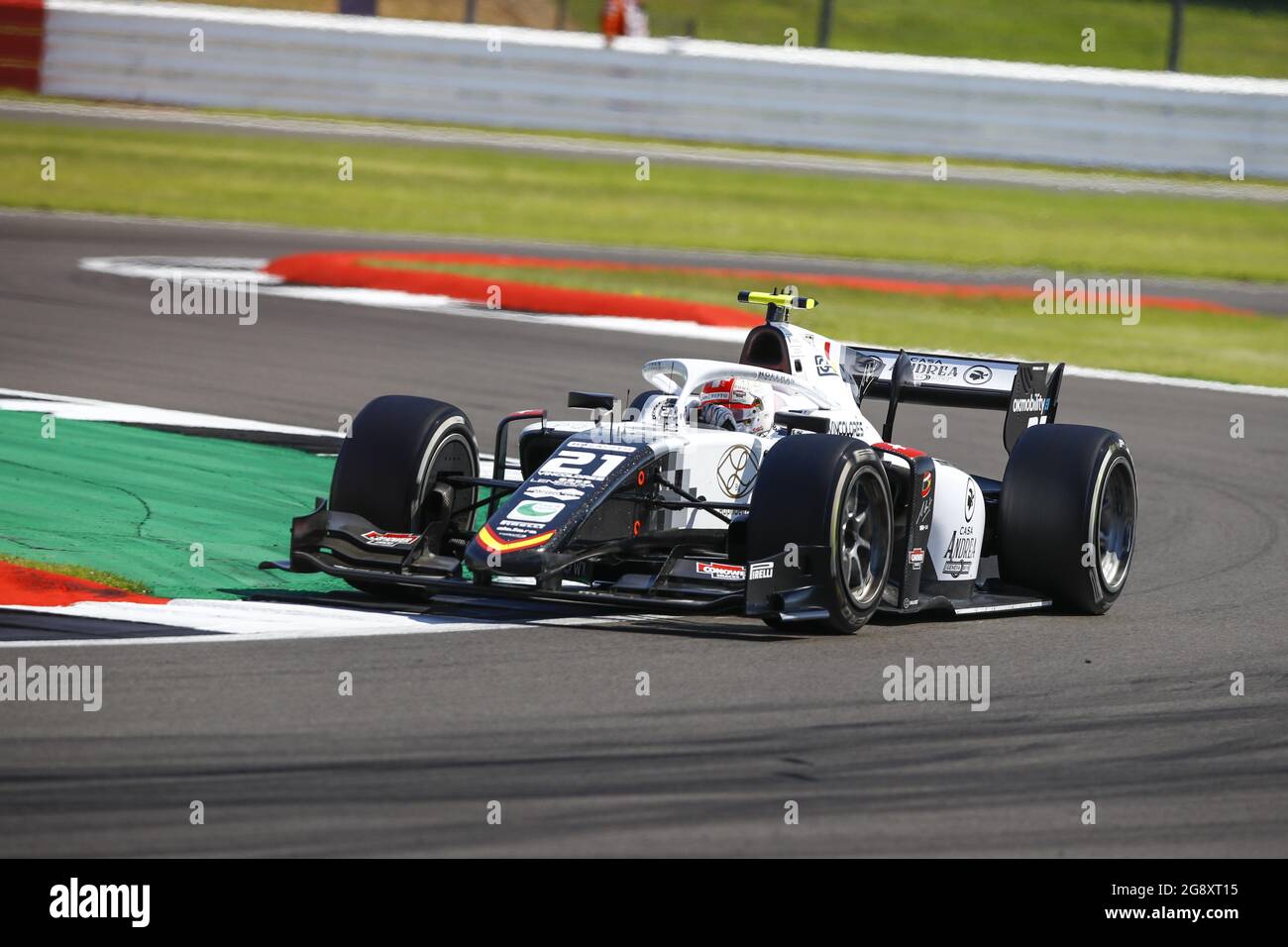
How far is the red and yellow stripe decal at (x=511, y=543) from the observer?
8016mm

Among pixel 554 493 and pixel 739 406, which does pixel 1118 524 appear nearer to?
pixel 739 406

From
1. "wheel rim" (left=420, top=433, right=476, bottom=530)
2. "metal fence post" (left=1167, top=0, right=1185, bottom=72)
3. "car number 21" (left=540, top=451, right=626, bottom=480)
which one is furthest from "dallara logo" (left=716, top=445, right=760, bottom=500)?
"metal fence post" (left=1167, top=0, right=1185, bottom=72)

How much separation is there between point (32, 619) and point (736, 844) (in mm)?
3581

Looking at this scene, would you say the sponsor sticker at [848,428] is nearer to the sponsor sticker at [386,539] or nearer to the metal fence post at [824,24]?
the sponsor sticker at [386,539]

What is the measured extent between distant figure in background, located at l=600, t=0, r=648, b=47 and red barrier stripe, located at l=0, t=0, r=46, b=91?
8658 millimetres

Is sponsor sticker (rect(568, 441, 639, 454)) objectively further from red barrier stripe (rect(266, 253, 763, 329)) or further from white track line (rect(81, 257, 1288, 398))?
red barrier stripe (rect(266, 253, 763, 329))

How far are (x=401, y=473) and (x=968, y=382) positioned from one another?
307cm

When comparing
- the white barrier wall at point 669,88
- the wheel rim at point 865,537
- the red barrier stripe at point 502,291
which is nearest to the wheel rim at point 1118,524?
the wheel rim at point 865,537

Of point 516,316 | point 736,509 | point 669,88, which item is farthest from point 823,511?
point 669,88

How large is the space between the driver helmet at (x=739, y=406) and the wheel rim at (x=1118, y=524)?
170cm

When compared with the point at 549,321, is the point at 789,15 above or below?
above
